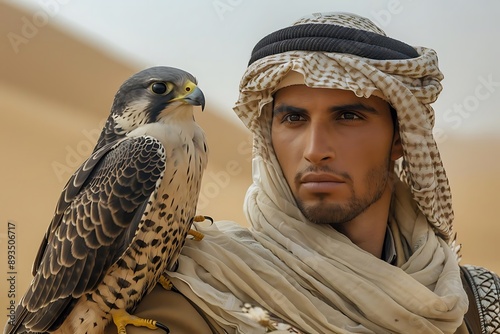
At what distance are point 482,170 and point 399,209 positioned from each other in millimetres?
1752

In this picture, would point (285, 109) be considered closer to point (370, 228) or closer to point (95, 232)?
point (370, 228)

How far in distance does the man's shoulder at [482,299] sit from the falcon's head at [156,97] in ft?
3.47

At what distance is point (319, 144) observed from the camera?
1653mm

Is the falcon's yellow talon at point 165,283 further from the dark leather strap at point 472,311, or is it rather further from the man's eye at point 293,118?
the dark leather strap at point 472,311

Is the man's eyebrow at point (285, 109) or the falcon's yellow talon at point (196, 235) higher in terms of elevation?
the man's eyebrow at point (285, 109)

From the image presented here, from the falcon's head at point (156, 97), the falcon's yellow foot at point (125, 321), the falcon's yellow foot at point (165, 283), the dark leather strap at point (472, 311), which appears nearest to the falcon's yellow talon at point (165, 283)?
the falcon's yellow foot at point (165, 283)

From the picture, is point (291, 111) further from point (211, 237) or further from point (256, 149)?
point (211, 237)

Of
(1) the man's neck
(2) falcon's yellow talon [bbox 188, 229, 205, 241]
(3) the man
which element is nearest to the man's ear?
(3) the man

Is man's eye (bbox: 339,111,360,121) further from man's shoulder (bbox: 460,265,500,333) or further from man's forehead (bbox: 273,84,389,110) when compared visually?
man's shoulder (bbox: 460,265,500,333)

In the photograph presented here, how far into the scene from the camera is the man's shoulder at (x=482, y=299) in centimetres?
184

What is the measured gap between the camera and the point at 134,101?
54.9 inches

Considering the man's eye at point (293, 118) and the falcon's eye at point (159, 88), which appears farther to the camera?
the man's eye at point (293, 118)

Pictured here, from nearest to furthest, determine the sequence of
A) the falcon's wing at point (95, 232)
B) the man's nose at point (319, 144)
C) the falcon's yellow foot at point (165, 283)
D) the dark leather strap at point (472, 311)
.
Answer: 1. the falcon's wing at point (95, 232)
2. the falcon's yellow foot at point (165, 283)
3. the man's nose at point (319, 144)
4. the dark leather strap at point (472, 311)

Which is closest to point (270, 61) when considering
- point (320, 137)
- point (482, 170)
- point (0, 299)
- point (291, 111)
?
point (291, 111)
